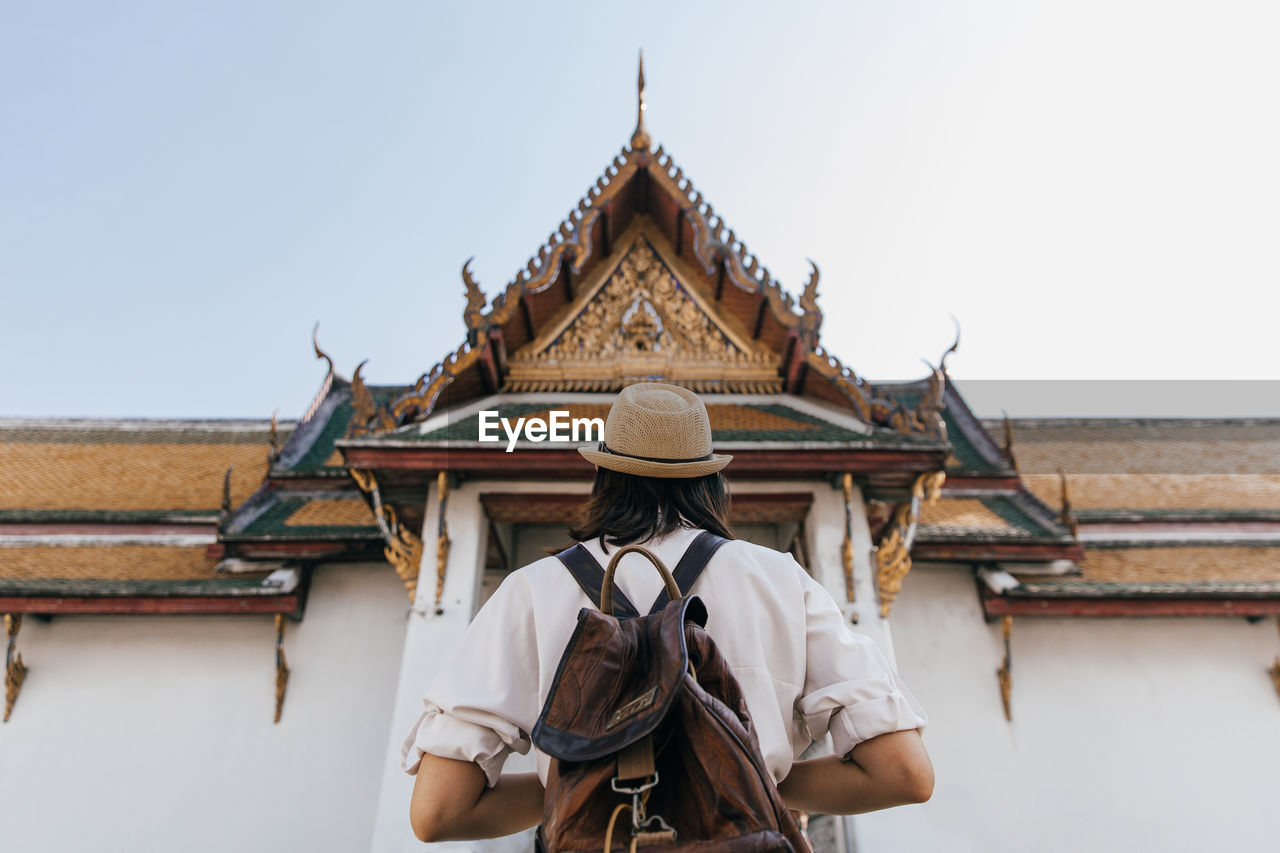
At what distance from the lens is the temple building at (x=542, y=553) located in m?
4.64

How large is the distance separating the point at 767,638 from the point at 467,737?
490 mm

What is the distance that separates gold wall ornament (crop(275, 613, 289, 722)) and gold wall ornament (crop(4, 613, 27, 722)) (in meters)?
1.59

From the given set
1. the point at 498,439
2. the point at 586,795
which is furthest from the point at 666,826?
the point at 498,439

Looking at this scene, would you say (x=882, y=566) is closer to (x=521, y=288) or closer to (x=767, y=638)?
(x=521, y=288)

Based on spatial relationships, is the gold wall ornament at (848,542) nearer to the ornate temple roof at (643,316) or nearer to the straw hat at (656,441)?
the ornate temple roof at (643,316)

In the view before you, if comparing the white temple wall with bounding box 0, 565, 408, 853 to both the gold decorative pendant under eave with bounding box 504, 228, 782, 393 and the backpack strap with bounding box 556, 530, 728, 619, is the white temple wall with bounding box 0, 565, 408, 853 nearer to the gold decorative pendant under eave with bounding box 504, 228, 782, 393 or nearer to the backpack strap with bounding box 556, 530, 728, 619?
the gold decorative pendant under eave with bounding box 504, 228, 782, 393

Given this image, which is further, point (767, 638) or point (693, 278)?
point (693, 278)

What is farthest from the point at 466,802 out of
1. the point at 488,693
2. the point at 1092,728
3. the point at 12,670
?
the point at 12,670

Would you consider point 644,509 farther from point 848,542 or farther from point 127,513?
point 127,513

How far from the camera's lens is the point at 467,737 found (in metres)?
1.21

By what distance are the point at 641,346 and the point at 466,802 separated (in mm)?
4467

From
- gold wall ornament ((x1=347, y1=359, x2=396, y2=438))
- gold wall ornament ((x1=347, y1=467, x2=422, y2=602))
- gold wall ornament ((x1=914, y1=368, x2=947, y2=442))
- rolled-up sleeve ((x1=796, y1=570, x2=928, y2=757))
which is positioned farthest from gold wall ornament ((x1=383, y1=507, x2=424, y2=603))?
rolled-up sleeve ((x1=796, y1=570, x2=928, y2=757))

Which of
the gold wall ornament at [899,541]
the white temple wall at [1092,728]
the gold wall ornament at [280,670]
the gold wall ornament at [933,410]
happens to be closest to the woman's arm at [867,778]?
the gold wall ornament at [899,541]

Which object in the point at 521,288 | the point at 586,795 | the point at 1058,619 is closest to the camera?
the point at 586,795
